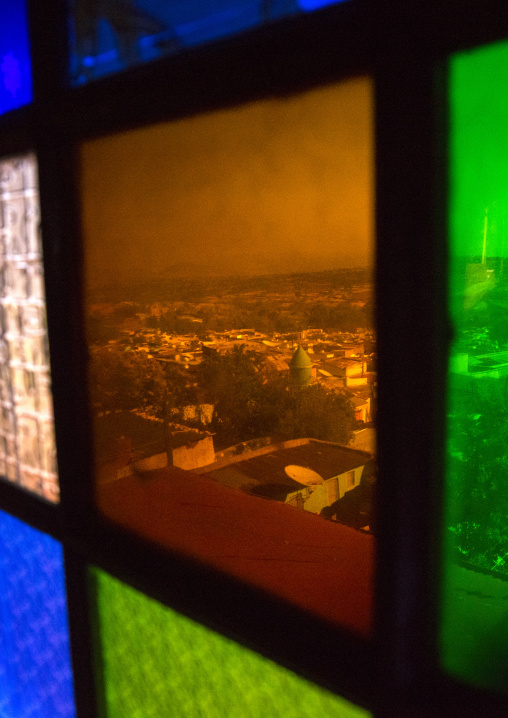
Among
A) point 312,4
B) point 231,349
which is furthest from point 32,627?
point 312,4

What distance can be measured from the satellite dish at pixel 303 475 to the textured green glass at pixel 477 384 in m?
0.43

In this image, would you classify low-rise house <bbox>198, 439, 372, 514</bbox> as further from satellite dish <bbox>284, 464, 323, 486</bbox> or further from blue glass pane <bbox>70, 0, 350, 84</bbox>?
blue glass pane <bbox>70, 0, 350, 84</bbox>

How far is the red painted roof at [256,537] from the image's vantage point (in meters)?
0.94

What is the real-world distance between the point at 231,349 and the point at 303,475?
338mm

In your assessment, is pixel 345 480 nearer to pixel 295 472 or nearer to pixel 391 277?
pixel 295 472

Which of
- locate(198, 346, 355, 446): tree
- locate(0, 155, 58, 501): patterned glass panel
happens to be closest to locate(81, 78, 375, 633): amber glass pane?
locate(198, 346, 355, 446): tree

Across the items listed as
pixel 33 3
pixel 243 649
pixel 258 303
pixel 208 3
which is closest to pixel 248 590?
pixel 243 649

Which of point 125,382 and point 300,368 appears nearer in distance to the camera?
point 300,368

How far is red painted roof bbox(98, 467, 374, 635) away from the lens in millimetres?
945

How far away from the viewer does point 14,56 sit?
1200mm

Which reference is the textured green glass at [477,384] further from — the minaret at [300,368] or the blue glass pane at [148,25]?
the minaret at [300,368]

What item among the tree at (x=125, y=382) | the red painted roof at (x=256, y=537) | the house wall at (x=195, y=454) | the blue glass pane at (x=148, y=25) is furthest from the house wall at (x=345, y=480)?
the blue glass pane at (x=148, y=25)

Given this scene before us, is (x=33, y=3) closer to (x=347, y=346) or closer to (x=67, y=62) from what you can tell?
(x=67, y=62)

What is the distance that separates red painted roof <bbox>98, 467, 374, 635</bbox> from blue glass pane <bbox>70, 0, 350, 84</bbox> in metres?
0.91
